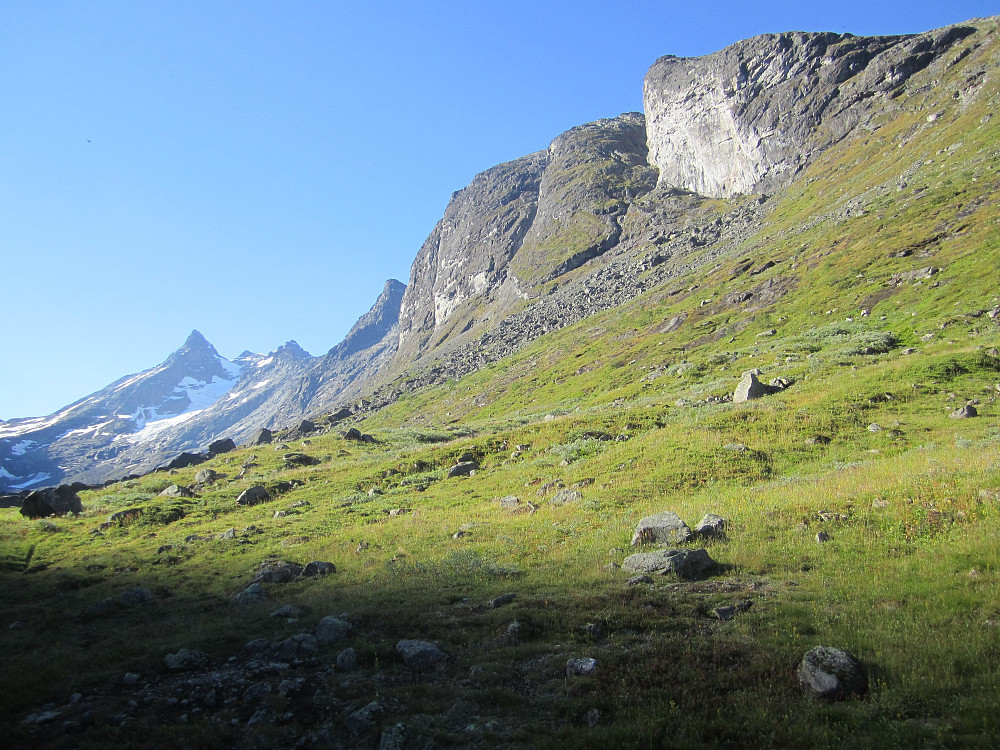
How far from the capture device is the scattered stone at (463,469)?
3372cm

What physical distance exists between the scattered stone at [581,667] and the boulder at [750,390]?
87.8 feet

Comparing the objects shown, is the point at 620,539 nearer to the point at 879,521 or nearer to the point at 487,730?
the point at 879,521

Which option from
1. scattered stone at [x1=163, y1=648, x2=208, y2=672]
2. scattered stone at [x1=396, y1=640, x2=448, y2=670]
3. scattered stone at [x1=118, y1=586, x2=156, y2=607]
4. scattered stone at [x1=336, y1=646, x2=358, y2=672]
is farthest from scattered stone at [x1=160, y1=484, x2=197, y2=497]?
scattered stone at [x1=396, y1=640, x2=448, y2=670]

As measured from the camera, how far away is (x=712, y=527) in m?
15.2

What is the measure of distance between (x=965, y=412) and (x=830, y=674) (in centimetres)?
2197

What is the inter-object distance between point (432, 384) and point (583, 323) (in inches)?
2028

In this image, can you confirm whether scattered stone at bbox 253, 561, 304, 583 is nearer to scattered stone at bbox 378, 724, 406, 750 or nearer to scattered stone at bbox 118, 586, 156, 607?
scattered stone at bbox 118, 586, 156, 607

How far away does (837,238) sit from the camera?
249 ft

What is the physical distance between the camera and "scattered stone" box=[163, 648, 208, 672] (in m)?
11.1

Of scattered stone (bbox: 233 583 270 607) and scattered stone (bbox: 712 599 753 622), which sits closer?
scattered stone (bbox: 712 599 753 622)

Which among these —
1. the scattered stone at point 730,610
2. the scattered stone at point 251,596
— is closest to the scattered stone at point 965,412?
the scattered stone at point 730,610

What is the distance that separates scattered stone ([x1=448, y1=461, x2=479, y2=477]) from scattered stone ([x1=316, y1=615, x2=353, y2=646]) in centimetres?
2100

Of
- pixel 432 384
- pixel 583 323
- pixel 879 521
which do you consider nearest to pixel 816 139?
pixel 583 323

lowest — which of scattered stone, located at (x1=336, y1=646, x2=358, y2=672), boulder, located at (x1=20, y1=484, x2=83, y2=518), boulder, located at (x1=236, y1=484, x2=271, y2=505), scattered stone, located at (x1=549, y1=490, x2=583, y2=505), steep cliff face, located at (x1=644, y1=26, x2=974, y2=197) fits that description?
scattered stone, located at (x1=549, y1=490, x2=583, y2=505)
